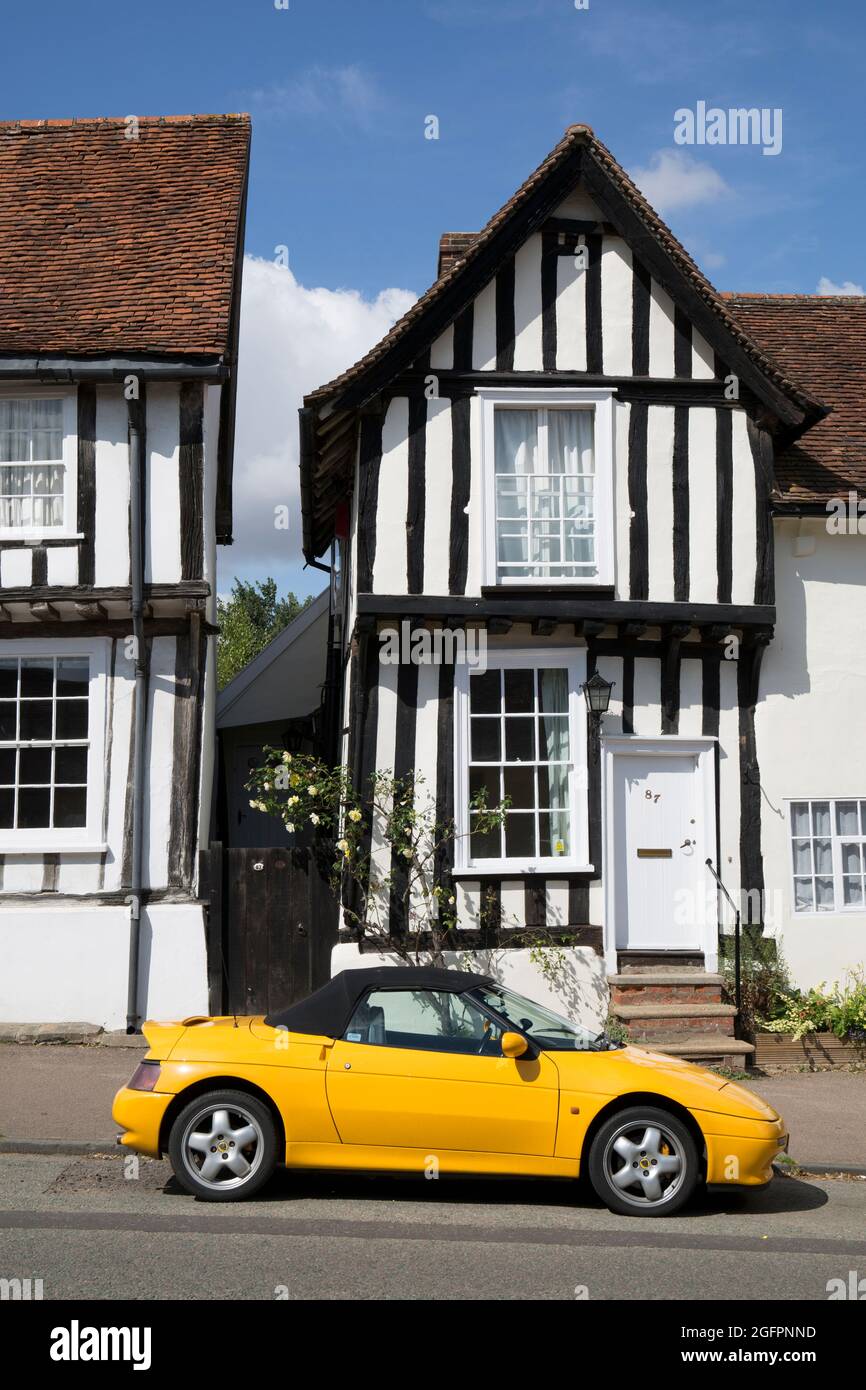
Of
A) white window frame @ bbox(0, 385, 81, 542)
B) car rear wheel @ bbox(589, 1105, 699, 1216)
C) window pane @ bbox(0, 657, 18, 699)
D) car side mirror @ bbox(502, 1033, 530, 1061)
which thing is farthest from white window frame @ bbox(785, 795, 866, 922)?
window pane @ bbox(0, 657, 18, 699)

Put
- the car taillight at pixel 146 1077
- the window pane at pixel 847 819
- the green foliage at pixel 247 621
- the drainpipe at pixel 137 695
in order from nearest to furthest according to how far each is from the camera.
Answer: the car taillight at pixel 146 1077 < the drainpipe at pixel 137 695 < the window pane at pixel 847 819 < the green foliage at pixel 247 621

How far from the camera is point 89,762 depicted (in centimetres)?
1238

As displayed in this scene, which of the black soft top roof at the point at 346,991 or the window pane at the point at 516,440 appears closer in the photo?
the black soft top roof at the point at 346,991

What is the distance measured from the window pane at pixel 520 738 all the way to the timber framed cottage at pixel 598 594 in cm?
2

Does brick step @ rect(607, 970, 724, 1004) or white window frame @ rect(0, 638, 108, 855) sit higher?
white window frame @ rect(0, 638, 108, 855)

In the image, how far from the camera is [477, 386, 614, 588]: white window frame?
12281mm

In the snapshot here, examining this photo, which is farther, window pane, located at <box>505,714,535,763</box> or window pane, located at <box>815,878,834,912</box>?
window pane, located at <box>815,878,834,912</box>

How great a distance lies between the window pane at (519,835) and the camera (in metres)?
12.4

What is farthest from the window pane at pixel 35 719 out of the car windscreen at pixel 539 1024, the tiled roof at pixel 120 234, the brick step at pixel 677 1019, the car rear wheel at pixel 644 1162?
the car rear wheel at pixel 644 1162

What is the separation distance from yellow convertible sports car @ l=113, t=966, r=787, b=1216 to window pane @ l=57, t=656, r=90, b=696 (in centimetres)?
606

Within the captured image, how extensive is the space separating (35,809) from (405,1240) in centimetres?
732

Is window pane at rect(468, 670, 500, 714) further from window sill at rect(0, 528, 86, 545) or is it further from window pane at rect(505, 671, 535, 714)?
window sill at rect(0, 528, 86, 545)

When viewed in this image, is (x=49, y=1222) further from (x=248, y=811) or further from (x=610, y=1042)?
(x=248, y=811)

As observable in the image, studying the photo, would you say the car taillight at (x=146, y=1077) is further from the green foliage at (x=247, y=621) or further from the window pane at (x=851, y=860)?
the green foliage at (x=247, y=621)
